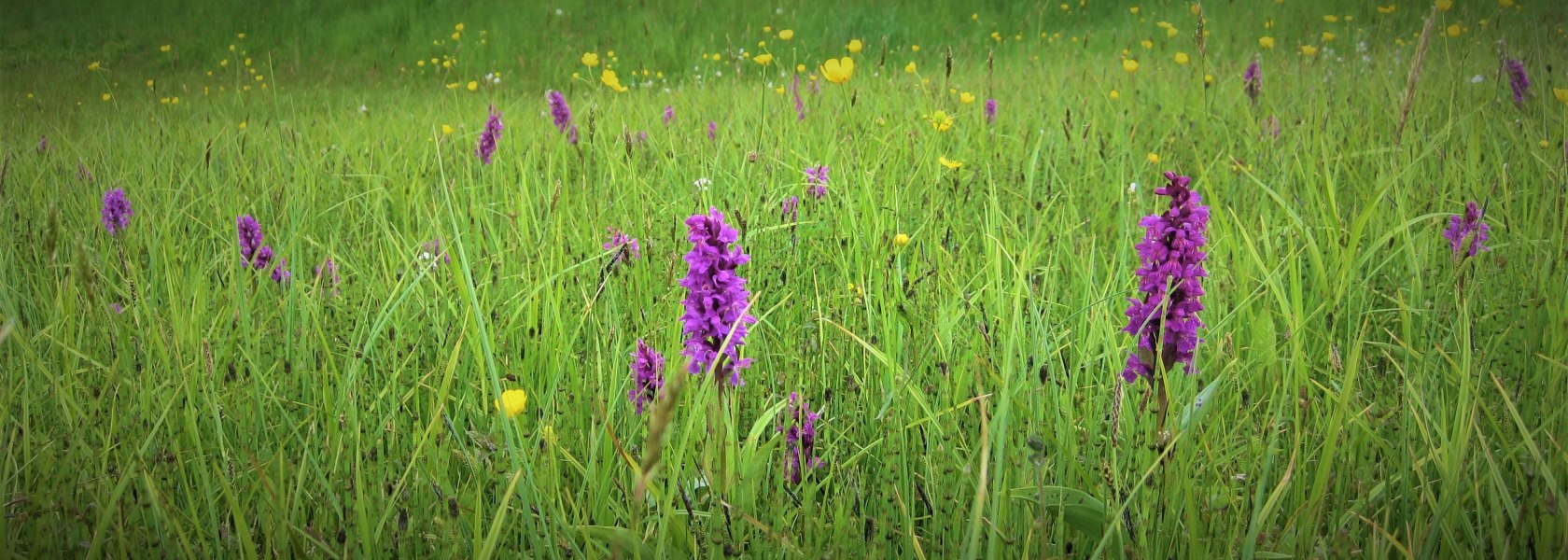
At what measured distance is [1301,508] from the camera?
111 centimetres

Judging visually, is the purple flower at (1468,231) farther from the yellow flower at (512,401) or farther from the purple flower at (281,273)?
the purple flower at (281,273)

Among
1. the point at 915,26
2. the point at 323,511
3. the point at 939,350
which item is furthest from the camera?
the point at 915,26


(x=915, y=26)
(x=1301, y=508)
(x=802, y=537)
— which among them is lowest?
(x=802, y=537)

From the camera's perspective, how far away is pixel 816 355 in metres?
1.70

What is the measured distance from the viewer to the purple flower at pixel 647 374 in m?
1.42

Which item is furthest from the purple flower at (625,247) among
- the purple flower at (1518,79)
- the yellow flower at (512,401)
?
the purple flower at (1518,79)

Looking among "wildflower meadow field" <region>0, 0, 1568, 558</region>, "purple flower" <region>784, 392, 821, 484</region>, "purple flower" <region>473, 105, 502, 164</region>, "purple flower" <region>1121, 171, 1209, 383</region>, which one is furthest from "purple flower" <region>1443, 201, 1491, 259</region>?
A: "purple flower" <region>473, 105, 502, 164</region>

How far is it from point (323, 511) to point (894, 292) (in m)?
1.10

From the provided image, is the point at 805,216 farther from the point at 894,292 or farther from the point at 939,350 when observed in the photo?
the point at 939,350

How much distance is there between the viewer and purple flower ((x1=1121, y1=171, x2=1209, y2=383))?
4.30ft

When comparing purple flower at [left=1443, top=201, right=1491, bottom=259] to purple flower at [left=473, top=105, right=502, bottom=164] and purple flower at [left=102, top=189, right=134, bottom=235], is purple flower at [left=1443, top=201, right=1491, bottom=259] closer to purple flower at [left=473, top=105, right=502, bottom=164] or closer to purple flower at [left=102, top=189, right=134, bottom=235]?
purple flower at [left=473, top=105, right=502, bottom=164]

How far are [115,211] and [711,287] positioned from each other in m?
2.08

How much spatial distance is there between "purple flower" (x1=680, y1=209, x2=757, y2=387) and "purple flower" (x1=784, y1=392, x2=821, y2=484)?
0.15 meters

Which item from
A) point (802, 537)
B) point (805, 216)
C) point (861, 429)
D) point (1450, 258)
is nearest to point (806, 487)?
point (802, 537)
